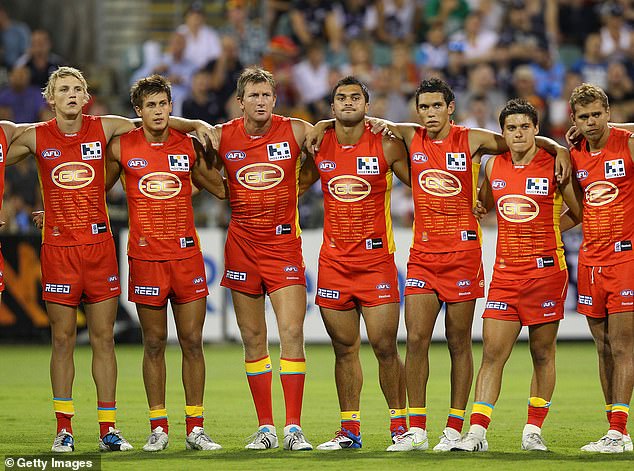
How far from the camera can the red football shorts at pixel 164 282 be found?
937 cm

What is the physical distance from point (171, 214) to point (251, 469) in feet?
7.69

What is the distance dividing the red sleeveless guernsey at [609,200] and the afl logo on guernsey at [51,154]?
4.16 m

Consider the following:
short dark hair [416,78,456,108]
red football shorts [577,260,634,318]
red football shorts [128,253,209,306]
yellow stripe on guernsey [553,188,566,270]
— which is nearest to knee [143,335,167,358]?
red football shorts [128,253,209,306]

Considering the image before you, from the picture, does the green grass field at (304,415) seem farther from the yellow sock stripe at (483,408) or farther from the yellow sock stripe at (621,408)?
the yellow sock stripe at (621,408)

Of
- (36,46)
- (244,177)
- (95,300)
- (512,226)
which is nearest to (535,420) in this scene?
(512,226)

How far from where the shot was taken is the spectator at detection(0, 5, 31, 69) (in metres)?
21.5

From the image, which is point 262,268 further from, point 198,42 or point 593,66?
point 593,66

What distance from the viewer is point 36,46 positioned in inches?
789

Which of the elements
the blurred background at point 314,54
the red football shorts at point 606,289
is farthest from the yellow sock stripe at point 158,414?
the blurred background at point 314,54

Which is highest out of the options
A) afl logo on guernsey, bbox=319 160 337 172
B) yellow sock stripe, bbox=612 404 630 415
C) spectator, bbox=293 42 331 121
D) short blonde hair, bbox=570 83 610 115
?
spectator, bbox=293 42 331 121

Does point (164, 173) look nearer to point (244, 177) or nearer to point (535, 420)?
point (244, 177)

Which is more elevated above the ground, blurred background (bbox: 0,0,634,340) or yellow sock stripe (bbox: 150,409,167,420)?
blurred background (bbox: 0,0,634,340)

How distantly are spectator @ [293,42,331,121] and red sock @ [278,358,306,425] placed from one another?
11426mm

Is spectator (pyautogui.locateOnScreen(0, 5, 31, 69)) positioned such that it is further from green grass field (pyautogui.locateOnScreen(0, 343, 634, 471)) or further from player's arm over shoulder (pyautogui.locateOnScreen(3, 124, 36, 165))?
player's arm over shoulder (pyautogui.locateOnScreen(3, 124, 36, 165))
